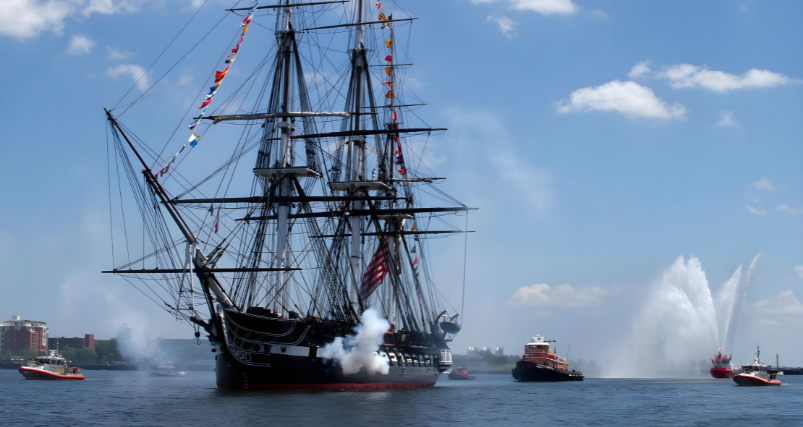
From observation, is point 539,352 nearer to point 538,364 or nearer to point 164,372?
point 538,364

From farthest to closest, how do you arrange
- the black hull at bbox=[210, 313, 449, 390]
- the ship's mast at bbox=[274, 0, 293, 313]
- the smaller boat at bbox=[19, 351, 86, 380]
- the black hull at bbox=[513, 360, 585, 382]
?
the smaller boat at bbox=[19, 351, 86, 380] < the black hull at bbox=[513, 360, 585, 382] < the ship's mast at bbox=[274, 0, 293, 313] < the black hull at bbox=[210, 313, 449, 390]

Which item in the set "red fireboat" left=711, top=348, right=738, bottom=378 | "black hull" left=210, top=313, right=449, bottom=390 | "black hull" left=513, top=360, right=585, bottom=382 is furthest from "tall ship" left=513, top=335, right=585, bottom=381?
"black hull" left=210, top=313, right=449, bottom=390

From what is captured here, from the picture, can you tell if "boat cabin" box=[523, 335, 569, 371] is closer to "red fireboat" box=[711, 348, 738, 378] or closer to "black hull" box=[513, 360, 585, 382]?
"black hull" box=[513, 360, 585, 382]

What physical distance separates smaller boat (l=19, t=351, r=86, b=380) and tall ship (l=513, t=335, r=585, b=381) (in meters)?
62.3

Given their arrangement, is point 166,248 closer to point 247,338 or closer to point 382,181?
point 247,338

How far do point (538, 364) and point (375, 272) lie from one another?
36400 millimetres

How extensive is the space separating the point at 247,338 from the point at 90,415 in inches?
528

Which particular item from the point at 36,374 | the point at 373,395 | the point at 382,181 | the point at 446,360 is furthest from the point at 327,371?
the point at 36,374

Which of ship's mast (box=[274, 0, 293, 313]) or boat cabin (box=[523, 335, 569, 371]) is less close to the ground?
ship's mast (box=[274, 0, 293, 313])

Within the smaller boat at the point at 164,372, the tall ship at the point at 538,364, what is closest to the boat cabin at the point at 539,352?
the tall ship at the point at 538,364

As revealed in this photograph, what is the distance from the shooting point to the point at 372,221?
85562 millimetres

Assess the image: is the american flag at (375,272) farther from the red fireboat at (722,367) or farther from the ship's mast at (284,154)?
the red fireboat at (722,367)

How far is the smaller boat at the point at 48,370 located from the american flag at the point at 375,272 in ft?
170

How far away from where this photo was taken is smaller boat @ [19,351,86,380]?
346ft
